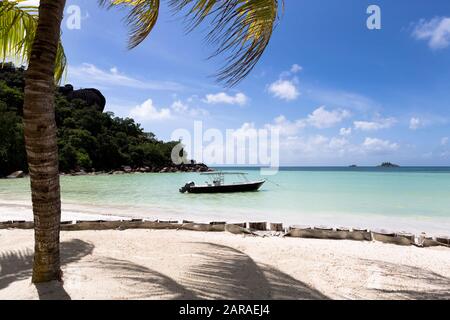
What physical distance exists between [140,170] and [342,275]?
208ft

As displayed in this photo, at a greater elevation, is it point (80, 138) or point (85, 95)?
point (85, 95)

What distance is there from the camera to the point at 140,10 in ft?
14.7

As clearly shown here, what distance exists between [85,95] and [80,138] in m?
20.4

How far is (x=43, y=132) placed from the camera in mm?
2979

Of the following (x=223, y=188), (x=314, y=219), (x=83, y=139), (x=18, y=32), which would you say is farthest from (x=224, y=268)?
(x=83, y=139)

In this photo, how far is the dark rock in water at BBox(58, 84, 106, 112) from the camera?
68062 mm

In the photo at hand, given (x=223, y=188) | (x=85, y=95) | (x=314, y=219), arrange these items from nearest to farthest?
(x=314, y=219) → (x=223, y=188) → (x=85, y=95)

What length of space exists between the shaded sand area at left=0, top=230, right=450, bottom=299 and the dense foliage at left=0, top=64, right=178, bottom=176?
41338mm

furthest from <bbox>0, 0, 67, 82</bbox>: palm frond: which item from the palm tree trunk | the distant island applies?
the distant island

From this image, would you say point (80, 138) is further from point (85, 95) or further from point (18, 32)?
point (18, 32)

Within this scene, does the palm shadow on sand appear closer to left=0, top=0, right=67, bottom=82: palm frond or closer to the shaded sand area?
the shaded sand area

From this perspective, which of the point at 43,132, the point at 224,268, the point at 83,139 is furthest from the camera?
the point at 83,139

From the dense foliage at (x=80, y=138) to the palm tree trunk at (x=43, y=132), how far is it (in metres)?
43.9

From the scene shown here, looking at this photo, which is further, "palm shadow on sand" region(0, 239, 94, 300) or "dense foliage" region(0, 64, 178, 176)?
"dense foliage" region(0, 64, 178, 176)
